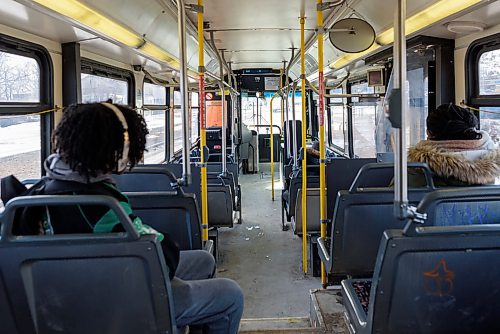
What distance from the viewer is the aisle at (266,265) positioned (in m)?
3.73

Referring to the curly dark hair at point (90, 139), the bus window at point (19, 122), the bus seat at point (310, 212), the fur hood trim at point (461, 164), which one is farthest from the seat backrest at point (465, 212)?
the bus window at point (19, 122)

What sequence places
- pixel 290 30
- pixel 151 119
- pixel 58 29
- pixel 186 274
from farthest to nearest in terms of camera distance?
1. pixel 151 119
2. pixel 290 30
3. pixel 58 29
4. pixel 186 274

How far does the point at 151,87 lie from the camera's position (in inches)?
249

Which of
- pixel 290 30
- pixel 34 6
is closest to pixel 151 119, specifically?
pixel 290 30

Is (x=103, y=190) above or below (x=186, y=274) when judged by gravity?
above

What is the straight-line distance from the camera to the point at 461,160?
7.41 ft

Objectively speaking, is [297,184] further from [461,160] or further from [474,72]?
[461,160]

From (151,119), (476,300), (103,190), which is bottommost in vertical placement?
(476,300)

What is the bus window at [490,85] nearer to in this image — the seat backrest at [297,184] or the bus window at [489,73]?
the bus window at [489,73]

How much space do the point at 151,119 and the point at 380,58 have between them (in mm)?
2975

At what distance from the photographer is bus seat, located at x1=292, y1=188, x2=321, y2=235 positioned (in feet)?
14.4

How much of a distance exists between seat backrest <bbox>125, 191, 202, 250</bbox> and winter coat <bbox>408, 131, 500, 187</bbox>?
1158 mm

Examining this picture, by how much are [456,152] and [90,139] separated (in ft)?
5.57

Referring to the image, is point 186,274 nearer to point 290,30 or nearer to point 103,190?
point 103,190
